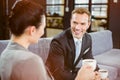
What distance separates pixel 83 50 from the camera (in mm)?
2309

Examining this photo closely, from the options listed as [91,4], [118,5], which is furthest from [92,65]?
[91,4]

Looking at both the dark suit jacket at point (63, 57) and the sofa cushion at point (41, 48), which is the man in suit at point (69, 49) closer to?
the dark suit jacket at point (63, 57)

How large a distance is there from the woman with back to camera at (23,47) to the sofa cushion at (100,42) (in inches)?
114

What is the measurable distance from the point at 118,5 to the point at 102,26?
67 cm

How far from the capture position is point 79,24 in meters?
2.24

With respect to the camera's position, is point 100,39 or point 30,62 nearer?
point 30,62

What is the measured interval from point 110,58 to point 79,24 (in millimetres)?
1772

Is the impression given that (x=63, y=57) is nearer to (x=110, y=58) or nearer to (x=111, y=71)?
(x=111, y=71)

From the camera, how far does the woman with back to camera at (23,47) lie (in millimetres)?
1073

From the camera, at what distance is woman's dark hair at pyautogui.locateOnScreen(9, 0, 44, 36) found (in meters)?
1.15

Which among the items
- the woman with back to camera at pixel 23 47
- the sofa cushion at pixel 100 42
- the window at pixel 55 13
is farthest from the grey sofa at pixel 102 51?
the window at pixel 55 13

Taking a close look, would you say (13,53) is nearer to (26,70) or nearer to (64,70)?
(26,70)

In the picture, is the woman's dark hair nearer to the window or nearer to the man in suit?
the man in suit

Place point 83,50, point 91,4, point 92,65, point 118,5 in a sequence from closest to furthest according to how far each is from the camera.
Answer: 1. point 92,65
2. point 83,50
3. point 118,5
4. point 91,4
